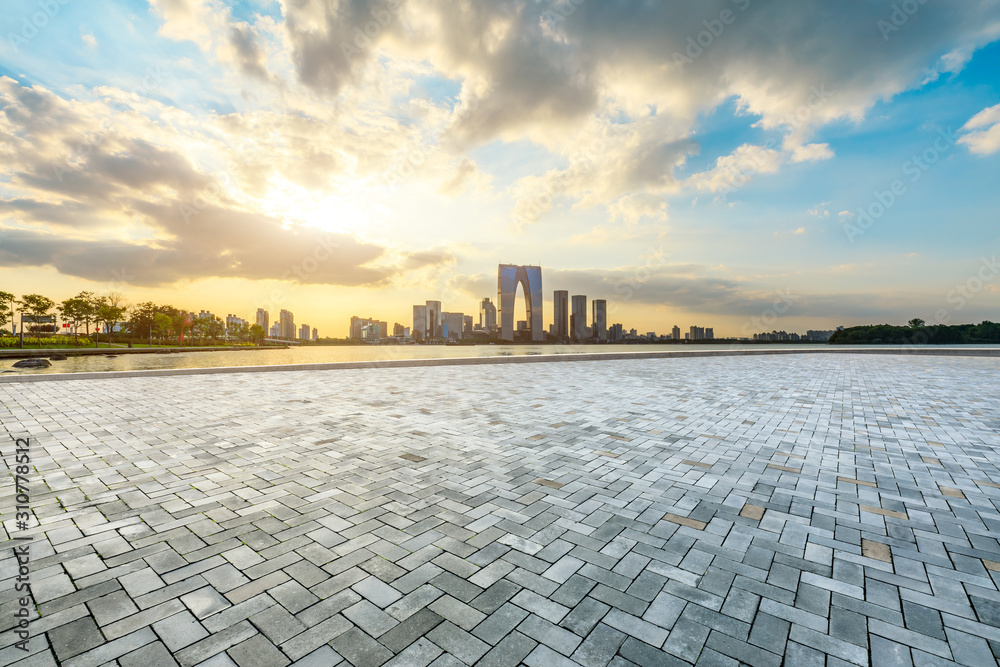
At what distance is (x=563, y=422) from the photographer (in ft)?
22.6

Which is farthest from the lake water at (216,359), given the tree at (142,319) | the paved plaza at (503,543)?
the tree at (142,319)

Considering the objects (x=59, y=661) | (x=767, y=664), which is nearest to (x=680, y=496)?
(x=767, y=664)

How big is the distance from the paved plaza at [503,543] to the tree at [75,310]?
84.7 metres

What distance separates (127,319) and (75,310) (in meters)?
15.5

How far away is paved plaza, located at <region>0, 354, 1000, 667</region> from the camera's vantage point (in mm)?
2102

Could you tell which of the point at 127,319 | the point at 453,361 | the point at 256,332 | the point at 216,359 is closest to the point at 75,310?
the point at 127,319

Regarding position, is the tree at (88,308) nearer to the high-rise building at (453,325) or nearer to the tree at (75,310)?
the tree at (75,310)

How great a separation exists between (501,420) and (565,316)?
112m

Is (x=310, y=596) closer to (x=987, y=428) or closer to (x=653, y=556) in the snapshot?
(x=653, y=556)

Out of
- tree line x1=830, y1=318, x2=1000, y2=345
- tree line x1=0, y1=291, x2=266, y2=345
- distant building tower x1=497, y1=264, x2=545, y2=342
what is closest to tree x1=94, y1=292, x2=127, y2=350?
tree line x1=0, y1=291, x2=266, y2=345

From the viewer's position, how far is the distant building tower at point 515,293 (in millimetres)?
107056

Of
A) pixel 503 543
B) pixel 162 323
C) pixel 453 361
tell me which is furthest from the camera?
pixel 162 323

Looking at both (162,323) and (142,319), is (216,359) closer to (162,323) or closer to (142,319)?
(162,323)

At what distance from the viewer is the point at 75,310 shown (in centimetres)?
6619
